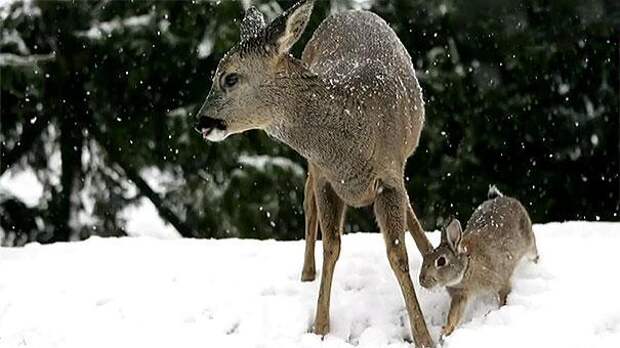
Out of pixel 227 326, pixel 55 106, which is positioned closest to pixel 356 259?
pixel 227 326

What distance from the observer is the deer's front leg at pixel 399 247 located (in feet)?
20.4

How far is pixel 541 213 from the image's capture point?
12.5 metres

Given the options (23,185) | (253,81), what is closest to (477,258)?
(253,81)

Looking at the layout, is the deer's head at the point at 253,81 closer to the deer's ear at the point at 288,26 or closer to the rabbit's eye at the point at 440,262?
the deer's ear at the point at 288,26

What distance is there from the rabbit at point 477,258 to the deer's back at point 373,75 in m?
0.66

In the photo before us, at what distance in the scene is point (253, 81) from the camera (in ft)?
19.4

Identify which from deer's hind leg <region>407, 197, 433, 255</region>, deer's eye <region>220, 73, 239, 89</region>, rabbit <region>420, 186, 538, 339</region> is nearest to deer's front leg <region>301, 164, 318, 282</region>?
deer's hind leg <region>407, 197, 433, 255</region>

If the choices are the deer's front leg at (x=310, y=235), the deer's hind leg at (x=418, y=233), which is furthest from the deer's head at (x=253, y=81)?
the deer's hind leg at (x=418, y=233)

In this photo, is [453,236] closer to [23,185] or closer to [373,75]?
[373,75]

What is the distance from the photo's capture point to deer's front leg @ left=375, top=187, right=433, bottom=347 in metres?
6.22

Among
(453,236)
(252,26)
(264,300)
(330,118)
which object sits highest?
(252,26)

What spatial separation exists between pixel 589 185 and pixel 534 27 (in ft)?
6.33

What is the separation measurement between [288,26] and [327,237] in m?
1.39

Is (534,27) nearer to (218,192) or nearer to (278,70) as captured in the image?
(218,192)
